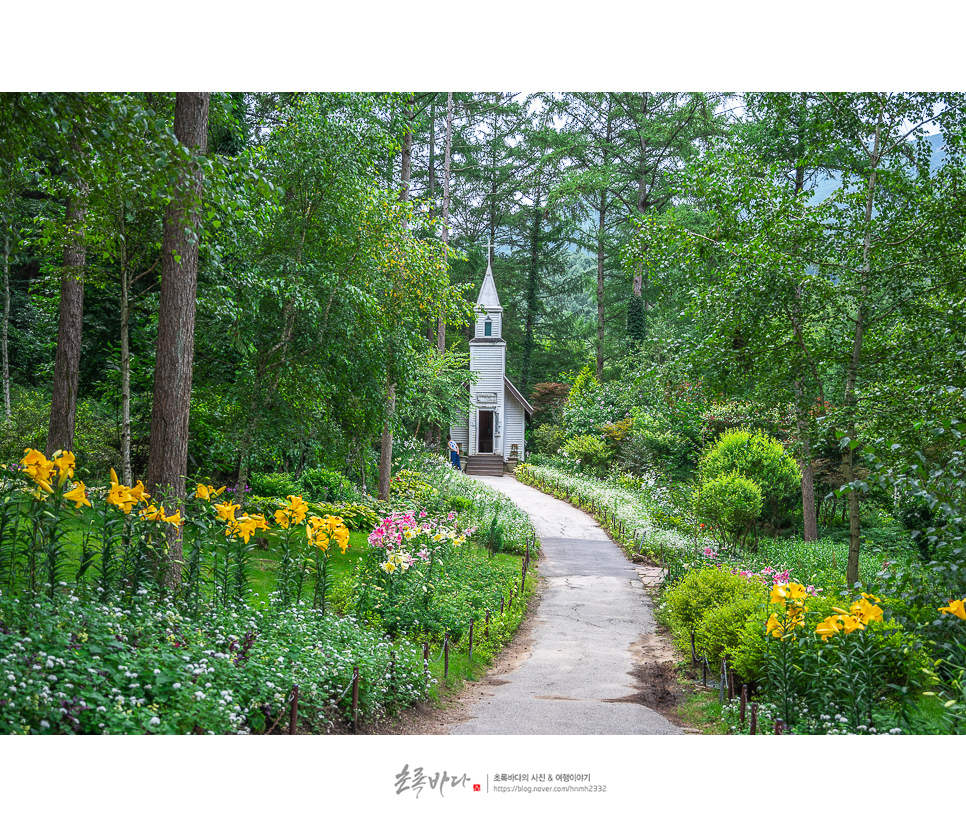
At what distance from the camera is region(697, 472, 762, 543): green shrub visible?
35.1 ft

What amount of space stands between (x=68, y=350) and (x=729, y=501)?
1002 cm

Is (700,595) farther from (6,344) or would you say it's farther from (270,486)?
(6,344)

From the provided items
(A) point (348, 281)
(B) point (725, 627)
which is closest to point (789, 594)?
(B) point (725, 627)

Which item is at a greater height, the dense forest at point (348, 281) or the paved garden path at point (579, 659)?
the dense forest at point (348, 281)

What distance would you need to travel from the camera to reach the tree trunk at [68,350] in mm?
6539

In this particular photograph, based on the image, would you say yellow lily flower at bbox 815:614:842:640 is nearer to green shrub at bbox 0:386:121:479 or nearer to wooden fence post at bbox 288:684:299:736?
wooden fence post at bbox 288:684:299:736

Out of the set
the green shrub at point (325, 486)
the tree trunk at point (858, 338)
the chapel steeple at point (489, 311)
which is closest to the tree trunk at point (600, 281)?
the chapel steeple at point (489, 311)

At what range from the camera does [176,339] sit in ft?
15.9

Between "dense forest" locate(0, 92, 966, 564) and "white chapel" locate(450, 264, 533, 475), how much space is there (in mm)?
12998

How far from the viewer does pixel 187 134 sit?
4.71 m

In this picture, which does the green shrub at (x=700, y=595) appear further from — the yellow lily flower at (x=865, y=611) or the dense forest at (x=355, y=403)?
the yellow lily flower at (x=865, y=611)

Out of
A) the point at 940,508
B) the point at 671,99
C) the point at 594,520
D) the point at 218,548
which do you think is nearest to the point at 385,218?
the point at 218,548

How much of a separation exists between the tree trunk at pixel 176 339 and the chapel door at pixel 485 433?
2064 cm

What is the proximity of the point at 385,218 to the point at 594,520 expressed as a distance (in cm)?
975
